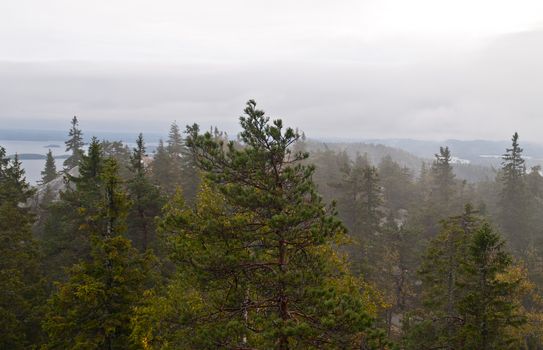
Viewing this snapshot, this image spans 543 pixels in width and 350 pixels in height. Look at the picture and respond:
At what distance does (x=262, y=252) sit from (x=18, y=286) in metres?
14.1

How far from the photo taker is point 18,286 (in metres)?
20.2

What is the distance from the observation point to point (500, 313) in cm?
1641

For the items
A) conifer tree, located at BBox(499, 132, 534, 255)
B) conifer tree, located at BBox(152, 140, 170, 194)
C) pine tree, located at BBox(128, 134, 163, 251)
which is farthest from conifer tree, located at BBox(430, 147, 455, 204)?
pine tree, located at BBox(128, 134, 163, 251)

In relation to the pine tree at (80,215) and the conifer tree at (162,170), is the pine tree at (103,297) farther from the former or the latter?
the conifer tree at (162,170)

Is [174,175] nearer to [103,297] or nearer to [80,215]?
[80,215]

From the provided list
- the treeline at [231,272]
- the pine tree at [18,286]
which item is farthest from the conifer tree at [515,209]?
the pine tree at [18,286]

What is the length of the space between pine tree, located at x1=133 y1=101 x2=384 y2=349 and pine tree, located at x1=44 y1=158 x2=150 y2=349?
152 inches

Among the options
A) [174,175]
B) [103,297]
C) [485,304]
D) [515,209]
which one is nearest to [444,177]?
[515,209]

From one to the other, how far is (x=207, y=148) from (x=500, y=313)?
521 inches

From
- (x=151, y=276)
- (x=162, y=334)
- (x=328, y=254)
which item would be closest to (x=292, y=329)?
(x=162, y=334)

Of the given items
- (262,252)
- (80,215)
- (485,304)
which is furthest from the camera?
(80,215)

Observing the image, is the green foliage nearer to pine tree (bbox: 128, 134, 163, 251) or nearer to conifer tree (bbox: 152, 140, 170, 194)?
conifer tree (bbox: 152, 140, 170, 194)

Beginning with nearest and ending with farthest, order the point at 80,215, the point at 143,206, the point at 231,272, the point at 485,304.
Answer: the point at 231,272 < the point at 485,304 < the point at 80,215 < the point at 143,206

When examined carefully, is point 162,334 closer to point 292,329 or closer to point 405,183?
point 292,329
